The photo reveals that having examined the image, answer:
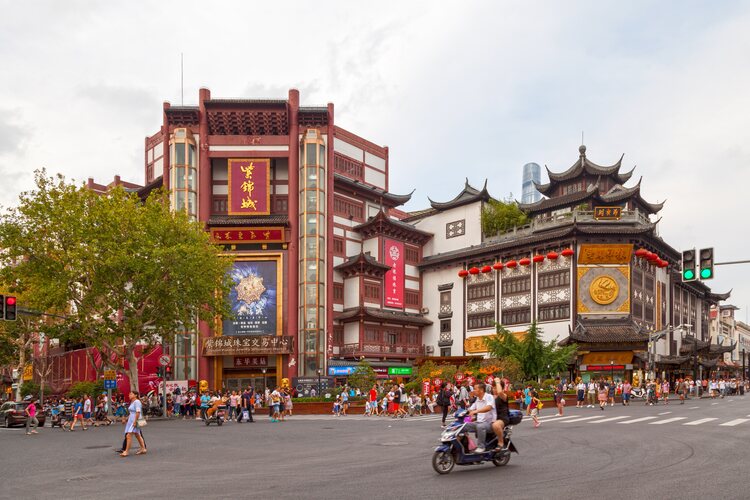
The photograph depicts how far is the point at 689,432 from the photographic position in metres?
22.1

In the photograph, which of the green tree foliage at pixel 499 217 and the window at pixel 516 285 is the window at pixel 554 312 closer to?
the window at pixel 516 285

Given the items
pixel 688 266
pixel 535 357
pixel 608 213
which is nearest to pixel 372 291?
pixel 535 357

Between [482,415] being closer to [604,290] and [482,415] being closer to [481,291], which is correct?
[604,290]

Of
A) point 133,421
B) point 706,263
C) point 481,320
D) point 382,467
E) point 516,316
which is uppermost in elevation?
point 706,263

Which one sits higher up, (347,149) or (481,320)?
(347,149)

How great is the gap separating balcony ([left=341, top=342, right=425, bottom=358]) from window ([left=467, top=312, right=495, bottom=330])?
5760mm

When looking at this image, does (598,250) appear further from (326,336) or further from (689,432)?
(689,432)

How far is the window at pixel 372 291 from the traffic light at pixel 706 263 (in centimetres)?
4381

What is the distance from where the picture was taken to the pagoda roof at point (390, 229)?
215 feet

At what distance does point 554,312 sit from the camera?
61875 millimetres

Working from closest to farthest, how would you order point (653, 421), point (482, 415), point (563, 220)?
point (482, 415)
point (653, 421)
point (563, 220)

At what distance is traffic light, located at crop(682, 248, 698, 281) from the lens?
21.6 metres

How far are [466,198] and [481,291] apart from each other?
924 centimetres

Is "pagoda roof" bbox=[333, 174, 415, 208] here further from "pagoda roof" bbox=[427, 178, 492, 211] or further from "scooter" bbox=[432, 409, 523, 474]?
"scooter" bbox=[432, 409, 523, 474]
